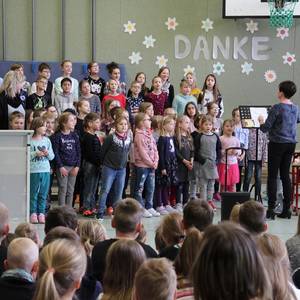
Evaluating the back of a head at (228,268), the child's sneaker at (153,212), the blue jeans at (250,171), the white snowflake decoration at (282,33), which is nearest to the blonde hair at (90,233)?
the back of a head at (228,268)

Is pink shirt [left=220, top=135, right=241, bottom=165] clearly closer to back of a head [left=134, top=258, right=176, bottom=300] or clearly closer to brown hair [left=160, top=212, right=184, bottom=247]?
brown hair [left=160, top=212, right=184, bottom=247]

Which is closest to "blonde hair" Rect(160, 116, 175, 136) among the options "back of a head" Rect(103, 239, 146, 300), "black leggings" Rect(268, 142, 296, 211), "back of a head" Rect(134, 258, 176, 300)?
"black leggings" Rect(268, 142, 296, 211)

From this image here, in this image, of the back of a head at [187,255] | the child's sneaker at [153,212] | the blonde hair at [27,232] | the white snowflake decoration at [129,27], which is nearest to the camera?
the back of a head at [187,255]

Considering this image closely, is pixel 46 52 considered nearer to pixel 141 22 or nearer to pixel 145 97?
pixel 141 22

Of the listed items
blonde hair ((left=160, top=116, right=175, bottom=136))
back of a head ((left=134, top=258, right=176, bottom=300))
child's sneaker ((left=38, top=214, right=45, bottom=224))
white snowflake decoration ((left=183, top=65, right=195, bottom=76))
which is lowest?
child's sneaker ((left=38, top=214, right=45, bottom=224))

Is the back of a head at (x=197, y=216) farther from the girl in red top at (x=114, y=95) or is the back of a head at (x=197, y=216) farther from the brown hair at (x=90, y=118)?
the girl in red top at (x=114, y=95)

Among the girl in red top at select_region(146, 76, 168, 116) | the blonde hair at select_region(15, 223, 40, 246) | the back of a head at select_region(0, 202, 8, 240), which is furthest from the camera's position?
the girl in red top at select_region(146, 76, 168, 116)

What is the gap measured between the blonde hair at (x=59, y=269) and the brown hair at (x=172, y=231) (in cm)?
138

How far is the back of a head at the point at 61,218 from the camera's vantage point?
3871mm

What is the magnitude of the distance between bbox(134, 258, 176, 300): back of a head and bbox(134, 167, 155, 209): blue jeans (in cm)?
510

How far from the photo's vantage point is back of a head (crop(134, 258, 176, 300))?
2.21 metres

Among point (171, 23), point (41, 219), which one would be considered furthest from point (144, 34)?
point (41, 219)

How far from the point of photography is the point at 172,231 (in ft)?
12.4

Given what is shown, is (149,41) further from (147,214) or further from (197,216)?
(197,216)
